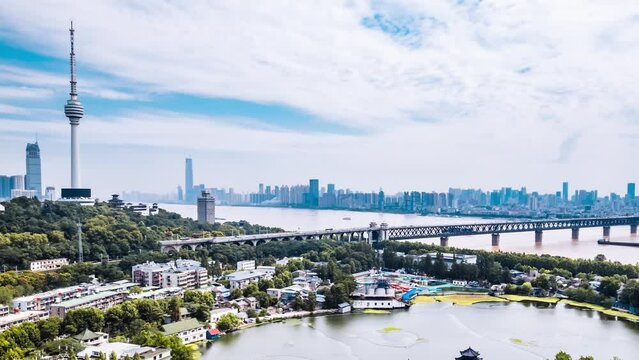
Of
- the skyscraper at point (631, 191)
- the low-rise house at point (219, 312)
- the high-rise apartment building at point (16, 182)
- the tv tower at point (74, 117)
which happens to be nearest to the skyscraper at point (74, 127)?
A: the tv tower at point (74, 117)

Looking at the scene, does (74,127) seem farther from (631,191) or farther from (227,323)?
(631,191)

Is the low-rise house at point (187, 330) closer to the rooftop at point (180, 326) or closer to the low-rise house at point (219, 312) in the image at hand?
the rooftop at point (180, 326)

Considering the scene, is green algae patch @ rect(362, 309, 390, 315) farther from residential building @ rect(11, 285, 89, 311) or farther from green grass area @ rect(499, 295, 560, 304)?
residential building @ rect(11, 285, 89, 311)

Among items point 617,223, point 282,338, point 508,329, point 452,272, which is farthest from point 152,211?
point 617,223

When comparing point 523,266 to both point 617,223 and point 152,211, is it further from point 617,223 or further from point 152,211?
point 617,223

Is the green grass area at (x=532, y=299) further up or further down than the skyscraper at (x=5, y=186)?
further down

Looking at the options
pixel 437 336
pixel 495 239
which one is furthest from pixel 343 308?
pixel 495 239
